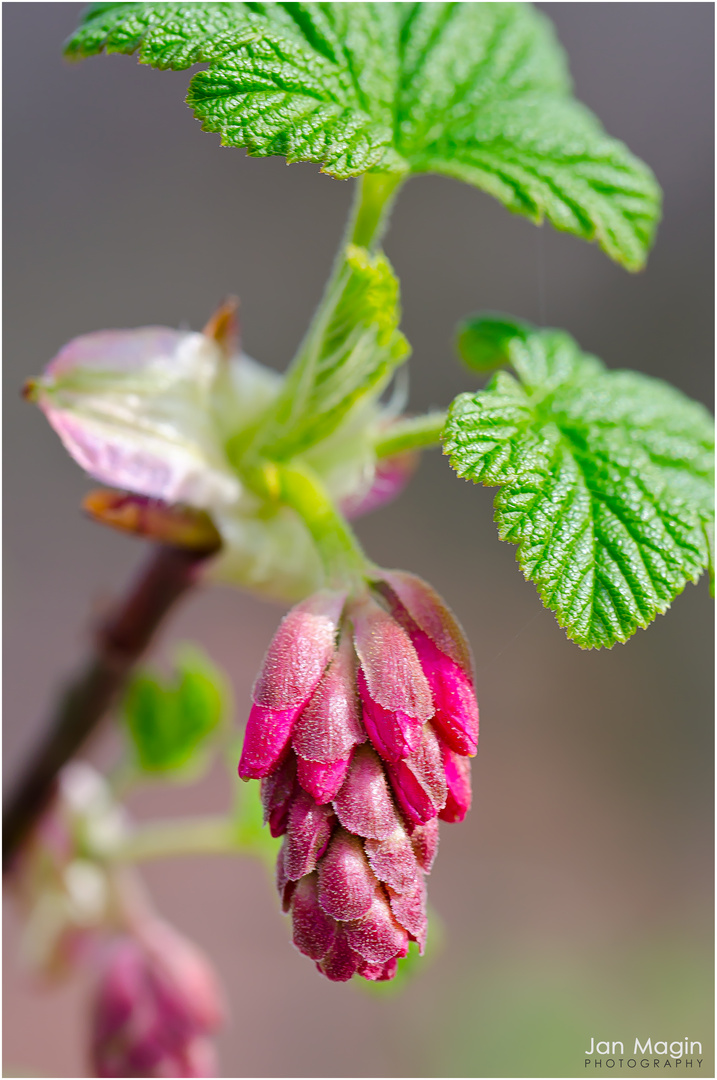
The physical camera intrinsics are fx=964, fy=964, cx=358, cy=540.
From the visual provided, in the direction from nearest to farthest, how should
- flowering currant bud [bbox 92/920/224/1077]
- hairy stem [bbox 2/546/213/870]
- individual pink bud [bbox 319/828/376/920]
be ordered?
individual pink bud [bbox 319/828/376/920] → hairy stem [bbox 2/546/213/870] → flowering currant bud [bbox 92/920/224/1077]

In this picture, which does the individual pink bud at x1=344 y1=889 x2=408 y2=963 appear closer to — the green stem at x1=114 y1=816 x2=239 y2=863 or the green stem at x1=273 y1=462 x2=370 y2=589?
the green stem at x1=273 y1=462 x2=370 y2=589

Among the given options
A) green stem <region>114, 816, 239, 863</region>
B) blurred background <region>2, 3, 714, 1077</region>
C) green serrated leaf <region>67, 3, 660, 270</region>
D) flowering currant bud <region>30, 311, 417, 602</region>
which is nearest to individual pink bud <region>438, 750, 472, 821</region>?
flowering currant bud <region>30, 311, 417, 602</region>

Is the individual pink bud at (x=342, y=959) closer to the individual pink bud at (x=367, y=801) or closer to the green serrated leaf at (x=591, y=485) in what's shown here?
the individual pink bud at (x=367, y=801)

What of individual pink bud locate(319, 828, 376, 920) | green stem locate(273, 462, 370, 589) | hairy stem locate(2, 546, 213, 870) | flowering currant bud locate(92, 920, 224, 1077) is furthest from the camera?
flowering currant bud locate(92, 920, 224, 1077)

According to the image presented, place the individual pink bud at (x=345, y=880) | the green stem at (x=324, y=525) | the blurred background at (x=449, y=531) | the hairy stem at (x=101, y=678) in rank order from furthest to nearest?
1. the blurred background at (x=449, y=531)
2. the hairy stem at (x=101, y=678)
3. the green stem at (x=324, y=525)
4. the individual pink bud at (x=345, y=880)

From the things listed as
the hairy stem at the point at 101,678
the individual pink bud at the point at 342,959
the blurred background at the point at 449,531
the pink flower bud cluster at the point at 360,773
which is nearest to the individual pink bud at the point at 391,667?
the pink flower bud cluster at the point at 360,773

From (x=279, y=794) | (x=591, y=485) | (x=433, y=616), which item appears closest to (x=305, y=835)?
(x=279, y=794)
